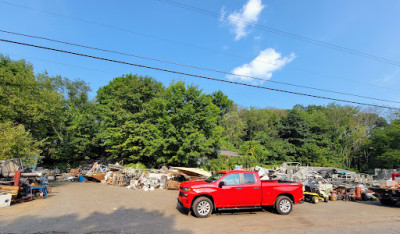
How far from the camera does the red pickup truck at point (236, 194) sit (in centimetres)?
779

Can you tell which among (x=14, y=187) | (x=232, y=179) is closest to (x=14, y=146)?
(x=14, y=187)

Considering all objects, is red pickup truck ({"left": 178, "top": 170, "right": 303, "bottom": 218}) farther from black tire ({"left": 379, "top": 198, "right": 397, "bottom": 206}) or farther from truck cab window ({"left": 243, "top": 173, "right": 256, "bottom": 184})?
black tire ({"left": 379, "top": 198, "right": 397, "bottom": 206})

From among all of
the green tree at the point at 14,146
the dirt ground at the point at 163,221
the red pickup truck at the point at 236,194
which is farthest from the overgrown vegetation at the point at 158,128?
the red pickup truck at the point at 236,194

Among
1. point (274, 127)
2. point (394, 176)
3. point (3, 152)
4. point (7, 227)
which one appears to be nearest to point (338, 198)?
point (394, 176)

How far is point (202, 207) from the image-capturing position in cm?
775

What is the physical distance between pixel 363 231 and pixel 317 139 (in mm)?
40783

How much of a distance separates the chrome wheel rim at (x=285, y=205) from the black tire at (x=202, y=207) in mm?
3074

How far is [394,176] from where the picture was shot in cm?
1588

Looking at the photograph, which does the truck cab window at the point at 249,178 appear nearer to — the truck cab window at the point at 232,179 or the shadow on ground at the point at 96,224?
the truck cab window at the point at 232,179

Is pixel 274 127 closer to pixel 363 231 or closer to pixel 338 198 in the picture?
pixel 338 198

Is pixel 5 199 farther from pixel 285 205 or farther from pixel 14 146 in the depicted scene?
pixel 285 205

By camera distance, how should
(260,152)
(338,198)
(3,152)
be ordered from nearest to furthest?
(3,152) < (338,198) < (260,152)

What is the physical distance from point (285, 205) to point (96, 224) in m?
7.40

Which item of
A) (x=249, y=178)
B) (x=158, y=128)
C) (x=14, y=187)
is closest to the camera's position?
(x=249, y=178)
